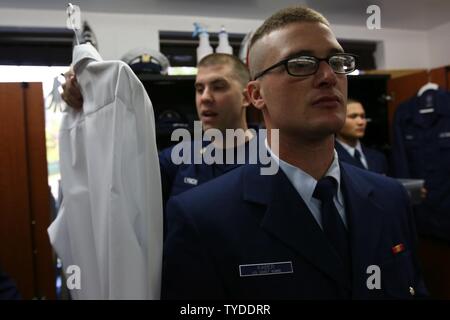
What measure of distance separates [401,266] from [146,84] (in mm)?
548

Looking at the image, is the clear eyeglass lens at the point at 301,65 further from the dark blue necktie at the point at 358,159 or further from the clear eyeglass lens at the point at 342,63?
the dark blue necktie at the point at 358,159

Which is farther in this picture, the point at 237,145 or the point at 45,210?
the point at 45,210

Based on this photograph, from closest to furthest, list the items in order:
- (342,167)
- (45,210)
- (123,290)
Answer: (123,290) < (342,167) < (45,210)

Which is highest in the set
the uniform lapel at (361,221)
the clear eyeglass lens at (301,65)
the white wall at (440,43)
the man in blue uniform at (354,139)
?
the white wall at (440,43)

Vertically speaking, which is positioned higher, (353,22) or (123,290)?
(353,22)

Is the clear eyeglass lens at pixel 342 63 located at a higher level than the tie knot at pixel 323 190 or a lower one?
higher

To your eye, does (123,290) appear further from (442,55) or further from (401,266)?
(442,55)

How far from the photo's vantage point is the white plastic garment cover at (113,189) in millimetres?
421

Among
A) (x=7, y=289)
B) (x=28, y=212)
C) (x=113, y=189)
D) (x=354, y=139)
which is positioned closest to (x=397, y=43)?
(x=354, y=139)

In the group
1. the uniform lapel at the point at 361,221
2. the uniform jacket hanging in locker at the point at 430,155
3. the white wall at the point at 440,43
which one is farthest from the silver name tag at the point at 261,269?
the uniform jacket hanging in locker at the point at 430,155

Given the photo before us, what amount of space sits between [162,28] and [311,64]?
0.34m

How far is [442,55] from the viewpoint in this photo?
0.54 meters

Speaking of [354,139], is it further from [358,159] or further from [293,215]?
[293,215]
